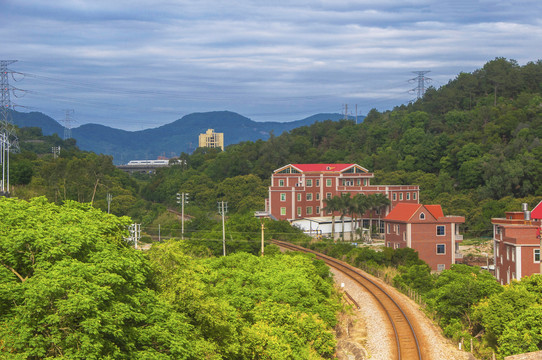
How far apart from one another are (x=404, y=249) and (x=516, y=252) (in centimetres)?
911

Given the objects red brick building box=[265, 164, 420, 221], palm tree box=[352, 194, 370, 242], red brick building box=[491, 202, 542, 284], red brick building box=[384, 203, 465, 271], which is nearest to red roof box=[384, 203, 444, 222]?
red brick building box=[384, 203, 465, 271]

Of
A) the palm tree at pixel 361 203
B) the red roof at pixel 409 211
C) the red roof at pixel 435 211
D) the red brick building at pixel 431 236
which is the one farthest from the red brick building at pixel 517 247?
the palm tree at pixel 361 203

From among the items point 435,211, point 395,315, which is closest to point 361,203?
point 435,211

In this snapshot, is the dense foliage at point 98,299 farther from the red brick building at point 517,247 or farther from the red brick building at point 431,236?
the red brick building at point 431,236

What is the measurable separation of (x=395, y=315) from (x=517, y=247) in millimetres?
11614

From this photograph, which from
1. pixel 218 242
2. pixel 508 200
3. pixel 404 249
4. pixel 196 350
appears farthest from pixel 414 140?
pixel 196 350

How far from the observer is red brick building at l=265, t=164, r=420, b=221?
6862 cm

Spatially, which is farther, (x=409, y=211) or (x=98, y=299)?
(x=409, y=211)

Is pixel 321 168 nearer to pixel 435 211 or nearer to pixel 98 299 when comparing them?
pixel 435 211

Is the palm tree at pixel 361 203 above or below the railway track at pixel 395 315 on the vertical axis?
above

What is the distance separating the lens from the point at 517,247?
3778 centimetres

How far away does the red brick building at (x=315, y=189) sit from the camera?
68.6 metres

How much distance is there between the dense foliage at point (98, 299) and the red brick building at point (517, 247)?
21510 mm

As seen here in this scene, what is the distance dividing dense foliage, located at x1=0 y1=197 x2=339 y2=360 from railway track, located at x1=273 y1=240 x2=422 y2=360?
226 inches
